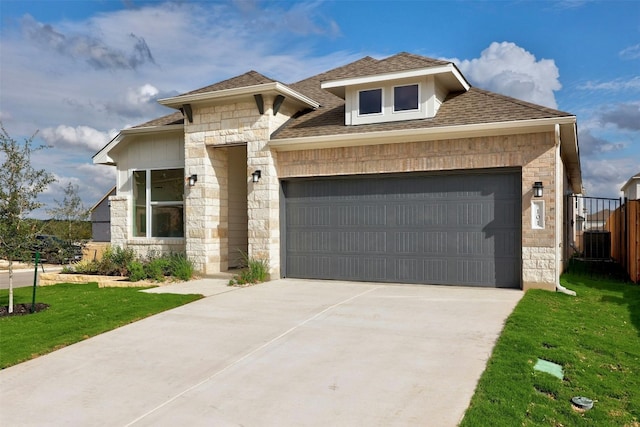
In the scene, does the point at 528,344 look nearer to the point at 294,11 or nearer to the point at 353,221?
the point at 353,221

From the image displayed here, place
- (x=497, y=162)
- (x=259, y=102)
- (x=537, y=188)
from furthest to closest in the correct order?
(x=259, y=102), (x=497, y=162), (x=537, y=188)

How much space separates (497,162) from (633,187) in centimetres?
3363

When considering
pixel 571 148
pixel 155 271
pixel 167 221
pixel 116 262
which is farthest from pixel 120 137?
pixel 571 148

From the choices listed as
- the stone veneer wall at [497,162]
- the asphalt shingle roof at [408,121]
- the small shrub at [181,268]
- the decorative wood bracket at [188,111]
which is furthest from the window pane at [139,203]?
the stone veneer wall at [497,162]

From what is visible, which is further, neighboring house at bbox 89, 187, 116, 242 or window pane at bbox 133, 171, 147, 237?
neighboring house at bbox 89, 187, 116, 242

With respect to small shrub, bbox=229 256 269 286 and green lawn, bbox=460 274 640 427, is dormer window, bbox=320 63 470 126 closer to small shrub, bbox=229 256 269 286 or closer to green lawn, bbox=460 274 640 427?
small shrub, bbox=229 256 269 286

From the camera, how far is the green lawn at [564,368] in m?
4.63

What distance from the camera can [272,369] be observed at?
19.7 feet

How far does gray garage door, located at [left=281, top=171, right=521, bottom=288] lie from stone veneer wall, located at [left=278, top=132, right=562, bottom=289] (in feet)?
0.88

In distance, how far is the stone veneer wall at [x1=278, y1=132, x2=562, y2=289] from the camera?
Answer: 1034 cm

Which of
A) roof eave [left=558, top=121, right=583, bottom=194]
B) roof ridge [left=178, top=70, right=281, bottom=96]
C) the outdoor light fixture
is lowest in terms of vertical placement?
the outdoor light fixture

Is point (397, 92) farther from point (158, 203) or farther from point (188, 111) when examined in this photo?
point (158, 203)

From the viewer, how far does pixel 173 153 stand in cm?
1483

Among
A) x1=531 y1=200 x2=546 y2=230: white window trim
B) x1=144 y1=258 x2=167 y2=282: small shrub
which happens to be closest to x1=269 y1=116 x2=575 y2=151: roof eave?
x1=531 y1=200 x2=546 y2=230: white window trim
